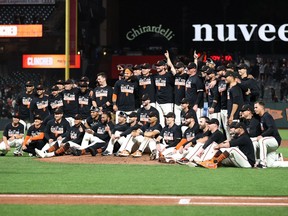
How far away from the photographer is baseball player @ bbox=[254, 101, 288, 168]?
13.8 meters

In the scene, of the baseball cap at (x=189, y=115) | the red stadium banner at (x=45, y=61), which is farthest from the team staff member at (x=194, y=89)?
the red stadium banner at (x=45, y=61)

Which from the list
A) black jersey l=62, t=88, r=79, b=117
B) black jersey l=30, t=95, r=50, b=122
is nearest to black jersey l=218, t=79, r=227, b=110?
black jersey l=62, t=88, r=79, b=117

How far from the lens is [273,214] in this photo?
9.14 metres

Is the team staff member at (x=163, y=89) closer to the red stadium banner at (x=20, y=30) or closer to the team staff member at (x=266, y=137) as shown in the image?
the team staff member at (x=266, y=137)

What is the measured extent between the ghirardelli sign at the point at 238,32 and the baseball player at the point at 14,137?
14.0 m

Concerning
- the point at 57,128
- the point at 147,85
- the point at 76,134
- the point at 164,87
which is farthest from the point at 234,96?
the point at 57,128

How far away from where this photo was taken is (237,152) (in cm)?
1362

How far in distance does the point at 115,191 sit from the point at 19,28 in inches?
675

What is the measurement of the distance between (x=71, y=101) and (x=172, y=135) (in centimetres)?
352

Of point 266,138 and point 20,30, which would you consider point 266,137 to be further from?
point 20,30

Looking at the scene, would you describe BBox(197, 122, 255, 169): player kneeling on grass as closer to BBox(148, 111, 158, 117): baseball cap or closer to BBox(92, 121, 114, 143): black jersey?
BBox(148, 111, 158, 117): baseball cap

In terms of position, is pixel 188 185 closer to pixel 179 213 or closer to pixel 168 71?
pixel 179 213

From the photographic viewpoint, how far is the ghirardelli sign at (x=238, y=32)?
2970 centimetres

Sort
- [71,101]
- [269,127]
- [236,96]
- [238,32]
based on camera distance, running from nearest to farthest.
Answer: [269,127], [236,96], [71,101], [238,32]
